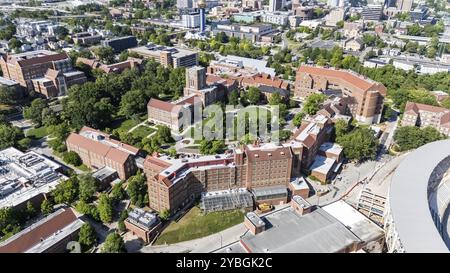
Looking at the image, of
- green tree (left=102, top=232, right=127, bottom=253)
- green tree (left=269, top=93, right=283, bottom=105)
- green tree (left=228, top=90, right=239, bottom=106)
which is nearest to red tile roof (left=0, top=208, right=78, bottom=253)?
green tree (left=102, top=232, right=127, bottom=253)

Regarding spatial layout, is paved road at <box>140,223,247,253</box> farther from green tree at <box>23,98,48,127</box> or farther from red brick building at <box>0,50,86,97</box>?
red brick building at <box>0,50,86,97</box>

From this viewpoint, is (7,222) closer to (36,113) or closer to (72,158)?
(72,158)

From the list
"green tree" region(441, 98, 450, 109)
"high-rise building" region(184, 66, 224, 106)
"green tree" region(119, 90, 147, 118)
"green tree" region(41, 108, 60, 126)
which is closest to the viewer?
"green tree" region(41, 108, 60, 126)

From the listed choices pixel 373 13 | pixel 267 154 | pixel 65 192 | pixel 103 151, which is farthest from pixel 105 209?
pixel 373 13

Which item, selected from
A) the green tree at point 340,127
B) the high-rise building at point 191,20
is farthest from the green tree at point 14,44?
the green tree at point 340,127

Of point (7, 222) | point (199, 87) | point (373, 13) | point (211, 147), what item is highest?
point (373, 13)

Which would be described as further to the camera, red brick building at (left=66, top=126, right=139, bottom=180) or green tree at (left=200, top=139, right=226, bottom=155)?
green tree at (left=200, top=139, right=226, bottom=155)

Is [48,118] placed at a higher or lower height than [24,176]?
higher
